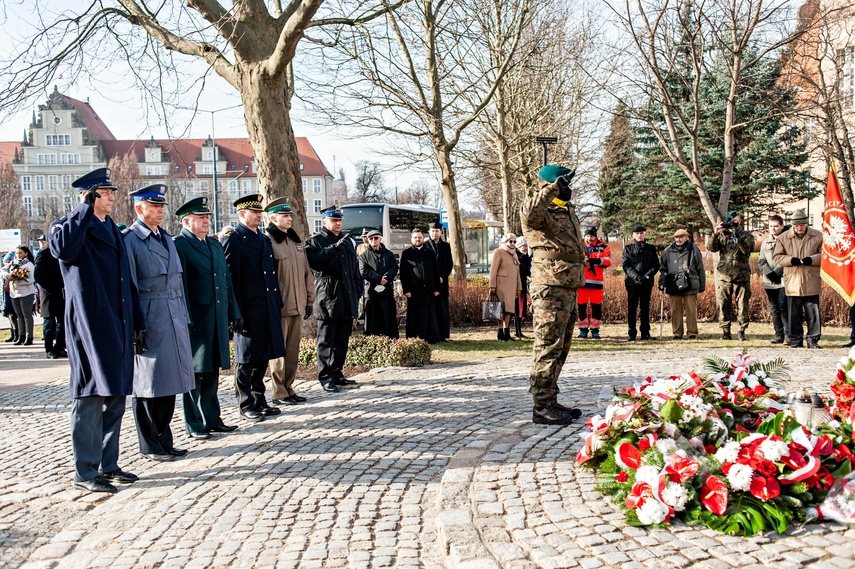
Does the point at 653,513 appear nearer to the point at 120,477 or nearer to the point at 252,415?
the point at 120,477

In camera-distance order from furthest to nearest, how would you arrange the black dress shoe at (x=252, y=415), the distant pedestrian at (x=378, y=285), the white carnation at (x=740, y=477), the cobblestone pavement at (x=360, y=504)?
the distant pedestrian at (x=378, y=285) < the black dress shoe at (x=252, y=415) < the white carnation at (x=740, y=477) < the cobblestone pavement at (x=360, y=504)

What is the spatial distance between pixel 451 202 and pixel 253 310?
15343 millimetres

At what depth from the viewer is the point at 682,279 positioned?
529 inches

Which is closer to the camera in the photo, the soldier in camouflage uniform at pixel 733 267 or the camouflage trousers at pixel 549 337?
the camouflage trousers at pixel 549 337

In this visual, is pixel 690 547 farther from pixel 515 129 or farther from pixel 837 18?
pixel 515 129

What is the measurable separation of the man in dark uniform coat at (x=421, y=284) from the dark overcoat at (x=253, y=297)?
5756 millimetres

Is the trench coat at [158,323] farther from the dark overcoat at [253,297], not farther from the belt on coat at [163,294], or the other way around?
the dark overcoat at [253,297]

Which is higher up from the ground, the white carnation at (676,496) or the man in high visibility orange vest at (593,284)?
the man in high visibility orange vest at (593,284)

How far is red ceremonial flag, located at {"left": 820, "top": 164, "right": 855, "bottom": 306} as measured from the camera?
10.8 metres

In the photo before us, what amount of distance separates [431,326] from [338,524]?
8.86 meters

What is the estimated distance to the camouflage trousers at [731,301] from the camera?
42.8 ft

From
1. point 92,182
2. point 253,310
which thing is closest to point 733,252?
point 253,310

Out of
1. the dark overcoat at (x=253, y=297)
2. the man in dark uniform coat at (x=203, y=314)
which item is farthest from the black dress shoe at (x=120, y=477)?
the dark overcoat at (x=253, y=297)

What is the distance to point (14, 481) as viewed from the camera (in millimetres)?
5875
